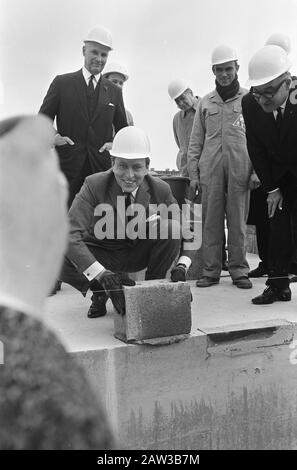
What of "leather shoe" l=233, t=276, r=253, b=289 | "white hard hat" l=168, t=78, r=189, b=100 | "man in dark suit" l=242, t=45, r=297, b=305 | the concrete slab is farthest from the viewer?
"white hard hat" l=168, t=78, r=189, b=100

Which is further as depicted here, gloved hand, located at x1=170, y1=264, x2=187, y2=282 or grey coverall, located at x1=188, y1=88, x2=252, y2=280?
grey coverall, located at x1=188, y1=88, x2=252, y2=280

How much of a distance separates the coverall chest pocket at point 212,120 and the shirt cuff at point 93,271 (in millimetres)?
1670

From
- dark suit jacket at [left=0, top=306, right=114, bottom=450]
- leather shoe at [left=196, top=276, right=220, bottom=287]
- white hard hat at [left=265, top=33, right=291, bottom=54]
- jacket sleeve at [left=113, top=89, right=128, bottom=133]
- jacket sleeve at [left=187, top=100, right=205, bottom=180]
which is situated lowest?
leather shoe at [left=196, top=276, right=220, bottom=287]

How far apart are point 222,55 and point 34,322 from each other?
144 inches

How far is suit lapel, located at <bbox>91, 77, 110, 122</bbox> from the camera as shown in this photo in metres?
3.73

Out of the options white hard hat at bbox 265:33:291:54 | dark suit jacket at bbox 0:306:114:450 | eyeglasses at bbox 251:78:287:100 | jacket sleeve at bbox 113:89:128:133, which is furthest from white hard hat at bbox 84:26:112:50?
dark suit jacket at bbox 0:306:114:450

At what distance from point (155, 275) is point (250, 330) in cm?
68

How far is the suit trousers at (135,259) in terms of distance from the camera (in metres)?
3.19

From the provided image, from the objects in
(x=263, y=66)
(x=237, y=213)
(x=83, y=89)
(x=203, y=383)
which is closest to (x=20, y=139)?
(x=203, y=383)

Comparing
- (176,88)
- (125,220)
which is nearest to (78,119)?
(125,220)

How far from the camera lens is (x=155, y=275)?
10.8 ft

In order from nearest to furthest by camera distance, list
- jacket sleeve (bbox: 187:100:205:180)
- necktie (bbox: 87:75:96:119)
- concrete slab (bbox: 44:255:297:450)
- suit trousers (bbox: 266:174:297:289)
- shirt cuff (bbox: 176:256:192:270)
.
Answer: concrete slab (bbox: 44:255:297:450)
shirt cuff (bbox: 176:256:192:270)
suit trousers (bbox: 266:174:297:289)
necktie (bbox: 87:75:96:119)
jacket sleeve (bbox: 187:100:205:180)

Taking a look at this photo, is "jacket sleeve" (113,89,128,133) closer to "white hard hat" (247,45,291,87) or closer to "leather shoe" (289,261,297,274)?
"white hard hat" (247,45,291,87)

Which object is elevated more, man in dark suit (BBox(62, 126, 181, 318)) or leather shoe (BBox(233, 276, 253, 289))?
man in dark suit (BBox(62, 126, 181, 318))
